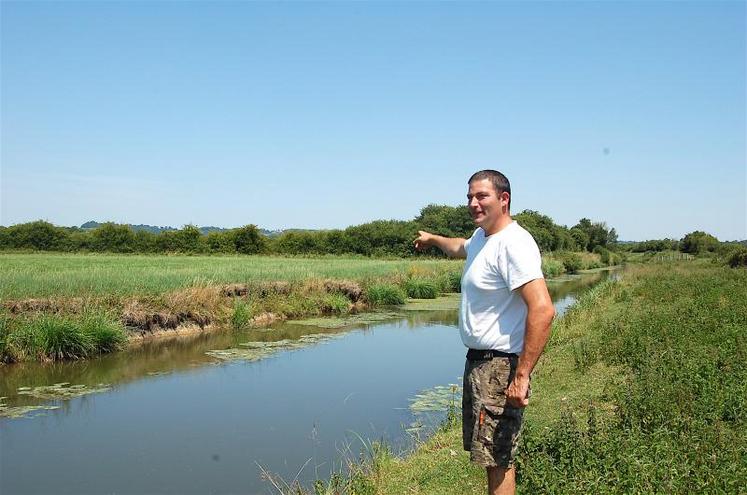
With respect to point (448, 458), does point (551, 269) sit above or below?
above

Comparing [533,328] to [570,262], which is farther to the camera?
[570,262]

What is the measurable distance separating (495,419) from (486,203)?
109 cm

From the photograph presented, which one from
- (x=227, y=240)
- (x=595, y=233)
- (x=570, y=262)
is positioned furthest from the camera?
(x=595, y=233)

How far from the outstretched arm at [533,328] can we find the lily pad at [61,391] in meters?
7.70

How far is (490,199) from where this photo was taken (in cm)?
304

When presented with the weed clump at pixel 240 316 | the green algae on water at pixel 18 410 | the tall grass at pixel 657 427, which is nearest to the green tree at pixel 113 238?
the weed clump at pixel 240 316

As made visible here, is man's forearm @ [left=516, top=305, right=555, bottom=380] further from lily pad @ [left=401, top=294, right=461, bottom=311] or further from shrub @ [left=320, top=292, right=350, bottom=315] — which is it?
lily pad @ [left=401, top=294, right=461, bottom=311]

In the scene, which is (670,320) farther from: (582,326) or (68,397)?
(68,397)

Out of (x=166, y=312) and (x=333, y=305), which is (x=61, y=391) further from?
(x=333, y=305)

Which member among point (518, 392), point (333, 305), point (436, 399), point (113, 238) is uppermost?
point (113, 238)

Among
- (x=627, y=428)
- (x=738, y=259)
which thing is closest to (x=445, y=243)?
(x=627, y=428)

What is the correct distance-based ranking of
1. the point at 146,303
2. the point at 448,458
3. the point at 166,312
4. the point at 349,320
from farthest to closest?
the point at 349,320 → the point at 166,312 → the point at 146,303 → the point at 448,458

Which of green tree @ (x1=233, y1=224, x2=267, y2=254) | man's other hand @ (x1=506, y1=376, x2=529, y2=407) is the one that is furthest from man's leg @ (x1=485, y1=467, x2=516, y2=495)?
green tree @ (x1=233, y1=224, x2=267, y2=254)

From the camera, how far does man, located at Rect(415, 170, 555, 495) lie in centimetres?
285
